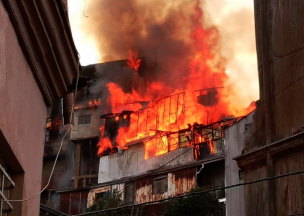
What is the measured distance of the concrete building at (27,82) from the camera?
266 inches

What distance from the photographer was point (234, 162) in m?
19.9

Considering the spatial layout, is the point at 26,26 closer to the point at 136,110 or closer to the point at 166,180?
the point at 166,180

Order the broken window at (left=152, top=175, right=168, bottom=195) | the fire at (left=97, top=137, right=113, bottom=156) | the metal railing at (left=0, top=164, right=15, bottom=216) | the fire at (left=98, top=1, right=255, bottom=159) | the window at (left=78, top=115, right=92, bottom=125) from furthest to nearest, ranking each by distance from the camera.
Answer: the window at (left=78, top=115, right=92, bottom=125) → the fire at (left=97, top=137, right=113, bottom=156) → the fire at (left=98, top=1, right=255, bottom=159) → the broken window at (left=152, top=175, right=168, bottom=195) → the metal railing at (left=0, top=164, right=15, bottom=216)

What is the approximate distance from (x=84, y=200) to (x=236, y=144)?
22993 millimetres

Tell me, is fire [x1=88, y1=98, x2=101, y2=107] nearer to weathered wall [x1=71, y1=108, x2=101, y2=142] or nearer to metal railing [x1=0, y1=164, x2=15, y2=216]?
weathered wall [x1=71, y1=108, x2=101, y2=142]

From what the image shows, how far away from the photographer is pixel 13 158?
715cm

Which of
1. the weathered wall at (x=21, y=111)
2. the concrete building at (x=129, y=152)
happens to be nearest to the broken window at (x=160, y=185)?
the concrete building at (x=129, y=152)

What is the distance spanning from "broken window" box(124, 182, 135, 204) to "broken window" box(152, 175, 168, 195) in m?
1.70

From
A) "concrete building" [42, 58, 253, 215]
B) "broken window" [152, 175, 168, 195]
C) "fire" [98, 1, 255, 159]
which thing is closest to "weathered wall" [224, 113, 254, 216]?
"concrete building" [42, 58, 253, 215]

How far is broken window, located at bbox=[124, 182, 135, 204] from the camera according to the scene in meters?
38.2

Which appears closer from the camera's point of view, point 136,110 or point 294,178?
point 294,178

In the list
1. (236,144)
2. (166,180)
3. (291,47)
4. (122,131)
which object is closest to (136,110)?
(122,131)

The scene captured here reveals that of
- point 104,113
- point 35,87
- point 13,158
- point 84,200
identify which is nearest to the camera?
point 13,158

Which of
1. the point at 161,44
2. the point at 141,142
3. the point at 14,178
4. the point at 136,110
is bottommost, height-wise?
the point at 14,178
